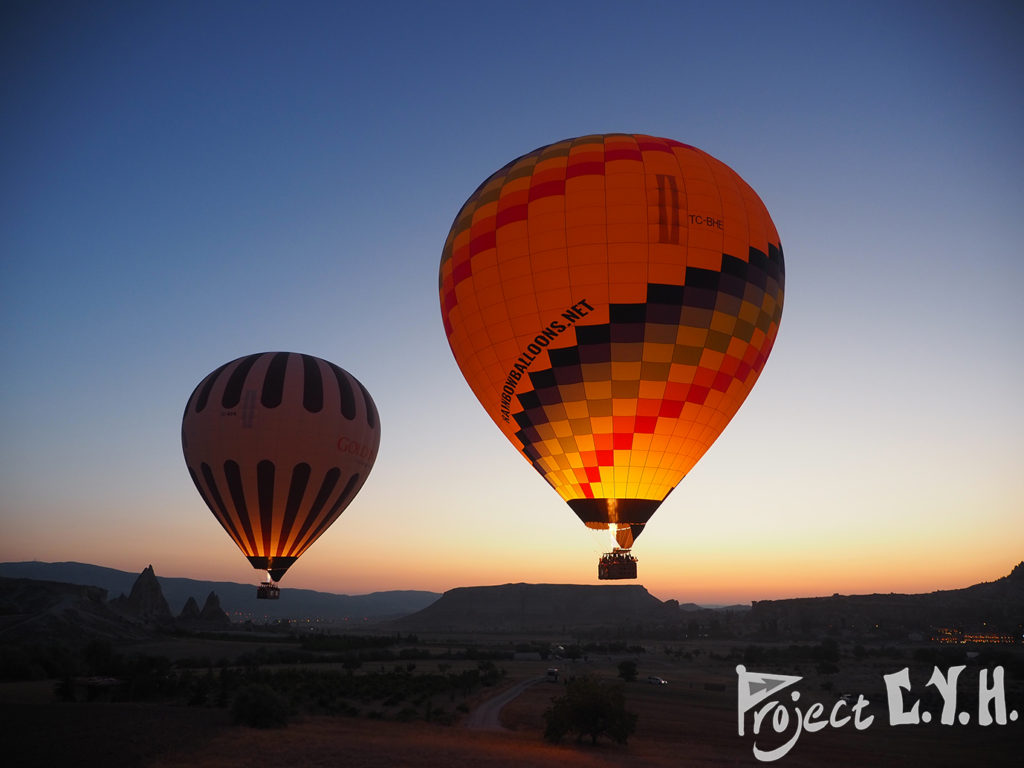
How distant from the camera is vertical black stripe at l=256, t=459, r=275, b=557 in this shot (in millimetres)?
32312

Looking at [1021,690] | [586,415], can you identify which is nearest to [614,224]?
[586,415]

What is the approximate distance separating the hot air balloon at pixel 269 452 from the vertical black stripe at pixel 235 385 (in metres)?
0.05

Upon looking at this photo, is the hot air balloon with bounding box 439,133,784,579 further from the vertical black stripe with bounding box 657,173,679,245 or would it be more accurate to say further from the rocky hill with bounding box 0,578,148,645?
the rocky hill with bounding box 0,578,148,645

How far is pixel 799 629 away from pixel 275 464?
Result: 122784mm

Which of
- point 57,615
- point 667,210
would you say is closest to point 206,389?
point 667,210

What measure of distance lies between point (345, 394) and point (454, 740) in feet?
59.9

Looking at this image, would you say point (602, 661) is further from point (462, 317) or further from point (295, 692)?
point (462, 317)

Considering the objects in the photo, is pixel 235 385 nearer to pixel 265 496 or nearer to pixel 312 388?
pixel 312 388

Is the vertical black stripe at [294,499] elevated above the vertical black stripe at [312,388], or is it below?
below

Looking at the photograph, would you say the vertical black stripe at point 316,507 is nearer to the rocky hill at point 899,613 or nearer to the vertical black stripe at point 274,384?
the vertical black stripe at point 274,384

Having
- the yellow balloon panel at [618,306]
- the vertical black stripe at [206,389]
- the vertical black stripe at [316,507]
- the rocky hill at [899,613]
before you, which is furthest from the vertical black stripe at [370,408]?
the rocky hill at [899,613]

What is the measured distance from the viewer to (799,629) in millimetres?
128500

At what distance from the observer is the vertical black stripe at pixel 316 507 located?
33.5m

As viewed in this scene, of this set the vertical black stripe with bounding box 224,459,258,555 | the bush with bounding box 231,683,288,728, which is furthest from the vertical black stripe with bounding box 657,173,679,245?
the vertical black stripe with bounding box 224,459,258,555
